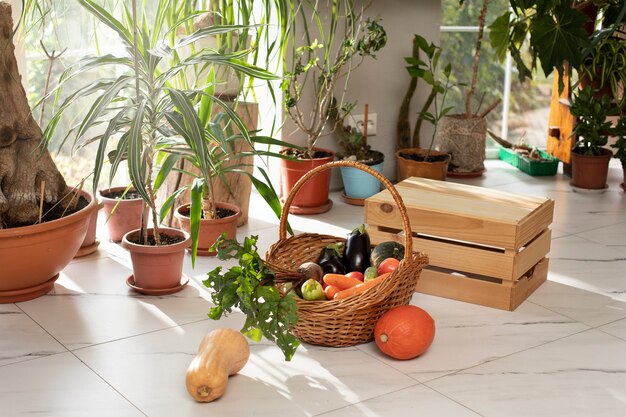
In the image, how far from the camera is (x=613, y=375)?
234 centimetres

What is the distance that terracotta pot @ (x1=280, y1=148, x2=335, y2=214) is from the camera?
12.4ft

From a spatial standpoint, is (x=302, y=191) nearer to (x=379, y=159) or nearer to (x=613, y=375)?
(x=379, y=159)

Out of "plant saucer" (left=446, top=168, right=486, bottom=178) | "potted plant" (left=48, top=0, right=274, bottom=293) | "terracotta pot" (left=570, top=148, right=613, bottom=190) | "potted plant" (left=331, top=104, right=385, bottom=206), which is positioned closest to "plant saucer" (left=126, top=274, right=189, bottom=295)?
"potted plant" (left=48, top=0, right=274, bottom=293)

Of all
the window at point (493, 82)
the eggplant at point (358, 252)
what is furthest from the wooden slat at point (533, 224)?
the window at point (493, 82)

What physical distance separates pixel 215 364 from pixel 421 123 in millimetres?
2558

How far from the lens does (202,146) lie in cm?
248

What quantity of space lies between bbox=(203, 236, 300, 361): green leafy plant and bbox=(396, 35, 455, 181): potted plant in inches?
73.5

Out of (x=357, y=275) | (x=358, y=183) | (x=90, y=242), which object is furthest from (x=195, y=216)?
(x=358, y=183)

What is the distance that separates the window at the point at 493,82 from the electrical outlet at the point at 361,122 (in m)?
0.73

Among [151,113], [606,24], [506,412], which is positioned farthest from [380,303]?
[606,24]

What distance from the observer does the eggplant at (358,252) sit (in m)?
2.63

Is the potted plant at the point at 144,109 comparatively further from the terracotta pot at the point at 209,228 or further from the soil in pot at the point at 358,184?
the soil in pot at the point at 358,184

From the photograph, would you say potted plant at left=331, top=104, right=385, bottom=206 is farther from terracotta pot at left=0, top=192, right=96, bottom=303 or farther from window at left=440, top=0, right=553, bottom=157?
terracotta pot at left=0, top=192, right=96, bottom=303

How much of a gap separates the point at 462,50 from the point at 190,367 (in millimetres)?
3242
